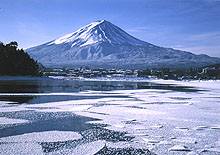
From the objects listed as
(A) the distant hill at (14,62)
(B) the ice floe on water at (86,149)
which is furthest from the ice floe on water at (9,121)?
(A) the distant hill at (14,62)

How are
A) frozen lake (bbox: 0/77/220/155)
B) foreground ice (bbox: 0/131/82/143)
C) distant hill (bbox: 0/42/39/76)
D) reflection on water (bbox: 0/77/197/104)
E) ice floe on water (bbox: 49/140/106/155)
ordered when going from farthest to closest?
distant hill (bbox: 0/42/39/76)
reflection on water (bbox: 0/77/197/104)
foreground ice (bbox: 0/131/82/143)
frozen lake (bbox: 0/77/220/155)
ice floe on water (bbox: 49/140/106/155)

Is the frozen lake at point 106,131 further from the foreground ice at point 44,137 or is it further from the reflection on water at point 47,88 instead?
the reflection on water at point 47,88

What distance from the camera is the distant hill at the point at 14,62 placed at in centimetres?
6213

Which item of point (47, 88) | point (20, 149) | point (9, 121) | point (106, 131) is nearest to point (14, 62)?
point (47, 88)

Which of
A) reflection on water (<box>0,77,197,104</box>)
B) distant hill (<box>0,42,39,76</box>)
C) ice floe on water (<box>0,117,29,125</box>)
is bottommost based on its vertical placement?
reflection on water (<box>0,77,197,104</box>)

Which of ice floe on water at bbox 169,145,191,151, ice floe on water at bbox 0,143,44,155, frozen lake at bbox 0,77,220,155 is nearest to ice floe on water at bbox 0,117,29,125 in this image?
frozen lake at bbox 0,77,220,155

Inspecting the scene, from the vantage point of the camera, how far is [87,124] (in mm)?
15648

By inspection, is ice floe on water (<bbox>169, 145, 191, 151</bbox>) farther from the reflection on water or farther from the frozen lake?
the reflection on water

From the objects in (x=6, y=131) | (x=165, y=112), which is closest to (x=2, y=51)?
(x=165, y=112)

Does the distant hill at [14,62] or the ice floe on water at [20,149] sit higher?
the distant hill at [14,62]

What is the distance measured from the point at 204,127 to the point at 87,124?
188 inches

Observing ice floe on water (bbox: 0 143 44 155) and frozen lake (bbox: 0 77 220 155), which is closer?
ice floe on water (bbox: 0 143 44 155)

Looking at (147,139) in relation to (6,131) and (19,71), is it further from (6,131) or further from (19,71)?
(19,71)

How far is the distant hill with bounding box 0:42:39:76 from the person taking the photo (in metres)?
62.1
